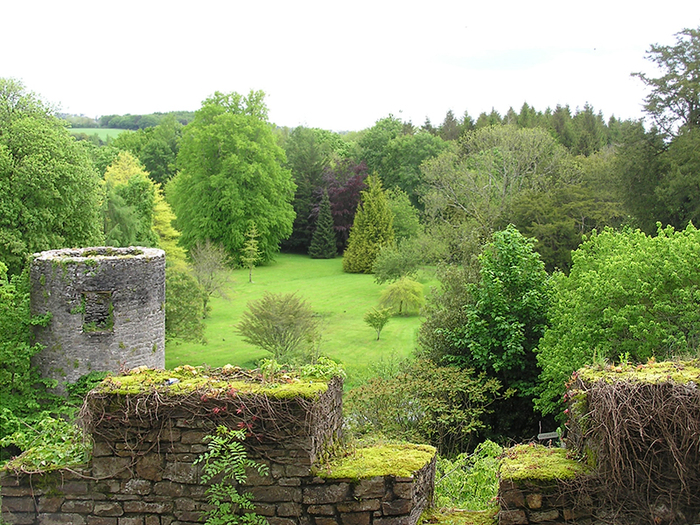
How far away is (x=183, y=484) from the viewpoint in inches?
209

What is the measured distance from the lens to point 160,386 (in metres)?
5.39

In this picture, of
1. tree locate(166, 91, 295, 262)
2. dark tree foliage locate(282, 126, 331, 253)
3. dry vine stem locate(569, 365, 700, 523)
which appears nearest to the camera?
dry vine stem locate(569, 365, 700, 523)

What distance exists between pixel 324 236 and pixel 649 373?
185ft

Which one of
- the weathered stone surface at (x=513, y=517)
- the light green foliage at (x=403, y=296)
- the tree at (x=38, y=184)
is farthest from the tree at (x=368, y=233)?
the weathered stone surface at (x=513, y=517)

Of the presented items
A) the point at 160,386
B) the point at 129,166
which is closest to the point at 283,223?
the point at 129,166

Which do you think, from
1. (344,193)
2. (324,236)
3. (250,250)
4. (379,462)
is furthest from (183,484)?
(344,193)

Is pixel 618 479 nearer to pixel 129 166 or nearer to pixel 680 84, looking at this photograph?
pixel 680 84

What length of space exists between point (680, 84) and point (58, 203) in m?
24.8

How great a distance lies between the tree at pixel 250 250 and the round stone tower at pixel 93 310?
1313 inches

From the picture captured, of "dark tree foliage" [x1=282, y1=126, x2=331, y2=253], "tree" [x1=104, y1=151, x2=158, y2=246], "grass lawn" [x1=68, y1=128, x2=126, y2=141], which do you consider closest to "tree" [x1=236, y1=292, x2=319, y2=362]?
"tree" [x1=104, y1=151, x2=158, y2=246]

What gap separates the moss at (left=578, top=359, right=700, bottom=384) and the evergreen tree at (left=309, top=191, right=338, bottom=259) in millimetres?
55567

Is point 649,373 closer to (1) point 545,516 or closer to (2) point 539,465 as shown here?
(2) point 539,465

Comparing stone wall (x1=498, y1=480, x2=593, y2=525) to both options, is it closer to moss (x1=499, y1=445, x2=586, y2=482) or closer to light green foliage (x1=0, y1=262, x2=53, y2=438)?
moss (x1=499, y1=445, x2=586, y2=482)

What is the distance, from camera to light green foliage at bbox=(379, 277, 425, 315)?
4153 cm
